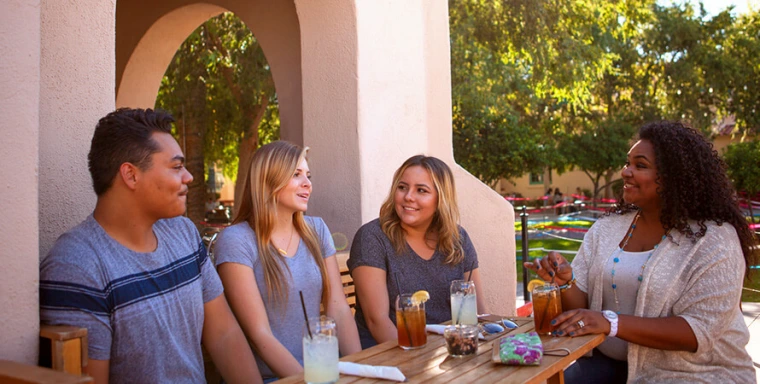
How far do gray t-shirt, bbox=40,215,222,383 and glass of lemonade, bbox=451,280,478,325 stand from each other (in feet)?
3.41

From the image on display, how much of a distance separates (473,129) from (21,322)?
1578 cm

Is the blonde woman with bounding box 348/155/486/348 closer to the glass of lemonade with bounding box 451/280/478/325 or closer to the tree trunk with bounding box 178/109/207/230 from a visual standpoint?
the glass of lemonade with bounding box 451/280/478/325

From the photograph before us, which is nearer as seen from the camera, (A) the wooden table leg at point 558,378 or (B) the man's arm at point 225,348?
(A) the wooden table leg at point 558,378

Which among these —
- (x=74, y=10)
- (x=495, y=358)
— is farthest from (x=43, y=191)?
(x=495, y=358)

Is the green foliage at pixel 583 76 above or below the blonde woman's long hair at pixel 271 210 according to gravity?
above

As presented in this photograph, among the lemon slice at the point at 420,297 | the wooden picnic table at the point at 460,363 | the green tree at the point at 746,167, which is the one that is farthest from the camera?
the green tree at the point at 746,167

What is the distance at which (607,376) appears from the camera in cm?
316

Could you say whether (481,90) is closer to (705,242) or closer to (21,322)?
(705,242)

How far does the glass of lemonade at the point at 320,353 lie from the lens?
207cm

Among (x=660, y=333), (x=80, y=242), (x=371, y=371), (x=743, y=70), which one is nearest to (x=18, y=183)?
(x=80, y=242)

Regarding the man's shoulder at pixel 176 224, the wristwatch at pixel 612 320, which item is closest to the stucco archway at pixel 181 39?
the man's shoulder at pixel 176 224

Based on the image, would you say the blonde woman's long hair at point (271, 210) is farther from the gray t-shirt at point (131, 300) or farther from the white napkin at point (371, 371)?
the white napkin at point (371, 371)

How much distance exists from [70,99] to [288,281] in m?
1.21

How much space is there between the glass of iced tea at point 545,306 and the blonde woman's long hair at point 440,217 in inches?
29.8
